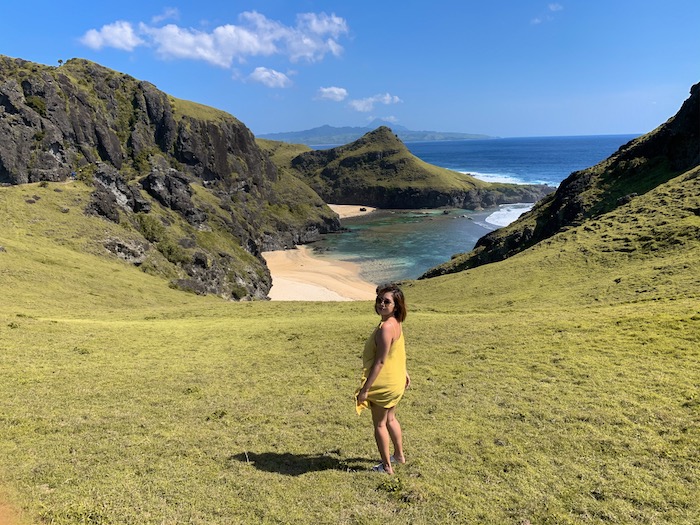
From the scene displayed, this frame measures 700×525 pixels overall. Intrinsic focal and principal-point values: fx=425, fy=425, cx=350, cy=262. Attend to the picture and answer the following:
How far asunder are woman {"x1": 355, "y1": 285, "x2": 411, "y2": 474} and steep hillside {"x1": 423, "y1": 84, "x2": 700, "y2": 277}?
57.8 metres

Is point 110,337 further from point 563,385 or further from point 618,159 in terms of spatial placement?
point 618,159

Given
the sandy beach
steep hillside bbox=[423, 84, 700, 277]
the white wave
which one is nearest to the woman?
steep hillside bbox=[423, 84, 700, 277]

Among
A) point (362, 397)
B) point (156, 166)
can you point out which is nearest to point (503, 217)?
point (156, 166)

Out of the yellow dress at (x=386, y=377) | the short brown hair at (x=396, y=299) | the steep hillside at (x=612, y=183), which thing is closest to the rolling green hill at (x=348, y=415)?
the yellow dress at (x=386, y=377)

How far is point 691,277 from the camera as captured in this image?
30.8 meters

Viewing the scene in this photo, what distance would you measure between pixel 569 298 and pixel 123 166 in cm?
11305

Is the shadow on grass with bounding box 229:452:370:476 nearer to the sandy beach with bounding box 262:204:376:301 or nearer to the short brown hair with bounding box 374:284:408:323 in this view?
the short brown hair with bounding box 374:284:408:323

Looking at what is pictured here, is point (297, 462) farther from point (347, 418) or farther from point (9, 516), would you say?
point (9, 516)

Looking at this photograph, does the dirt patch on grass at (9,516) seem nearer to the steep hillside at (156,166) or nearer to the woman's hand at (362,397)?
the woman's hand at (362,397)

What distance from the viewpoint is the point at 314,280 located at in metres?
96.3

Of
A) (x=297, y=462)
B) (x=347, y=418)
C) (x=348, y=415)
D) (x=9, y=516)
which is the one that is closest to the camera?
(x=9, y=516)

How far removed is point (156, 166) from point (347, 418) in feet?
348

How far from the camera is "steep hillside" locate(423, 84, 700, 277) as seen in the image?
58.2 meters

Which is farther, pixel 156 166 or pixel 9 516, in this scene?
pixel 156 166
